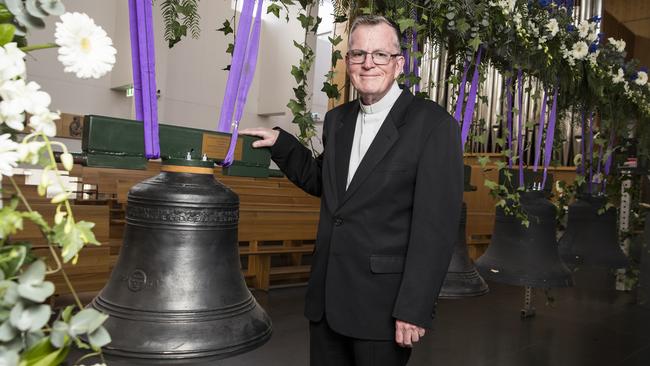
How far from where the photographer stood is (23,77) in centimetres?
52

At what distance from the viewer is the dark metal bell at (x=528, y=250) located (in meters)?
2.34

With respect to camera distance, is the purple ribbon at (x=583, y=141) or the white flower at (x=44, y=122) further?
the purple ribbon at (x=583, y=141)

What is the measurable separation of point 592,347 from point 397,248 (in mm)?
2784

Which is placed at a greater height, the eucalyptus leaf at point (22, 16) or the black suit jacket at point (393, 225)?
the eucalyptus leaf at point (22, 16)

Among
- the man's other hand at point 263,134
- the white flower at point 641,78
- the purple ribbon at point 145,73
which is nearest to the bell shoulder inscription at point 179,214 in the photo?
the purple ribbon at point 145,73

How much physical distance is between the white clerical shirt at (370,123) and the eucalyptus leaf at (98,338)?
1.08m

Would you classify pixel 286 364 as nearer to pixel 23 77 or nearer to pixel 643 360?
pixel 643 360

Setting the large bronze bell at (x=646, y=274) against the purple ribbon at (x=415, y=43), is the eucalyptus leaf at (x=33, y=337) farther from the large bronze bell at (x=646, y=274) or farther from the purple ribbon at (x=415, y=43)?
the large bronze bell at (x=646, y=274)

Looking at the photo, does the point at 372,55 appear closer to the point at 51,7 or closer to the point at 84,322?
the point at 51,7

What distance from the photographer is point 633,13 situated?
6.92 meters

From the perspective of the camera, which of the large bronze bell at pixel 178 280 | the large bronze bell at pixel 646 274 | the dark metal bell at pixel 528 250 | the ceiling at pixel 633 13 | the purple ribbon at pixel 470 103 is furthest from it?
the ceiling at pixel 633 13

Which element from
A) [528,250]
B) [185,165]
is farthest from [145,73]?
[528,250]

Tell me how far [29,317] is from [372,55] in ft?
3.65

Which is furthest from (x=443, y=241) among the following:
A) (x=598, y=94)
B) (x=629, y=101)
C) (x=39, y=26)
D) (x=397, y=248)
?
(x=629, y=101)
